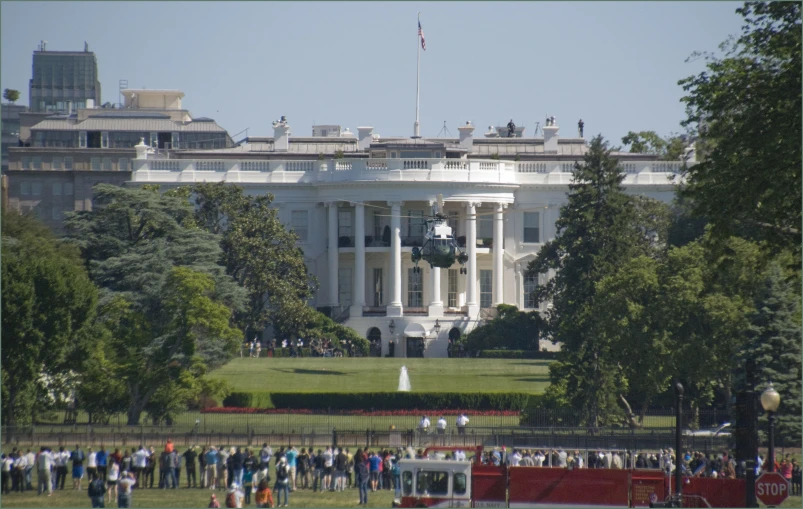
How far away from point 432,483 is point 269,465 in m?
11.4

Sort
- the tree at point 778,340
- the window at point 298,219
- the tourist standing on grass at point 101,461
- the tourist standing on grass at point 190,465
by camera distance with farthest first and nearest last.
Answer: the window at point 298,219
the tree at point 778,340
the tourist standing on grass at point 190,465
the tourist standing on grass at point 101,461

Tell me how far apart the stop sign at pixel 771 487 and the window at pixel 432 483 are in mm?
10239

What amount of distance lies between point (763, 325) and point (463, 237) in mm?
56697

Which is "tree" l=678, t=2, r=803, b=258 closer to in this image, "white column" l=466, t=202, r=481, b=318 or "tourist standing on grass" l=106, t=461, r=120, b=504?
"tourist standing on grass" l=106, t=461, r=120, b=504

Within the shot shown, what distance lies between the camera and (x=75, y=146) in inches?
5571

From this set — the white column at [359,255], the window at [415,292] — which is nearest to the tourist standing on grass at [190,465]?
the white column at [359,255]

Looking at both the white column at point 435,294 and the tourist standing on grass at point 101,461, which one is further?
the white column at point 435,294

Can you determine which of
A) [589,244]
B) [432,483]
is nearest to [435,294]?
[589,244]

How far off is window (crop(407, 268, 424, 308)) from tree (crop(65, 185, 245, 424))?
2418 cm

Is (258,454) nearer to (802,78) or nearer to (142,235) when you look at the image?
(802,78)

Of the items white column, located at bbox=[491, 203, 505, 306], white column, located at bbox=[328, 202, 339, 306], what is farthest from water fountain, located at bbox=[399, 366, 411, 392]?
white column, located at bbox=[491, 203, 505, 306]

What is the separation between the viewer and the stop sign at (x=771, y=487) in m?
37.1

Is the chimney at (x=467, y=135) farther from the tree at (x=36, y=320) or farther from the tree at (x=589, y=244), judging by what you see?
the tree at (x=36, y=320)

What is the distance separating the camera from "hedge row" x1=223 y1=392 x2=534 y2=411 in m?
76.2
